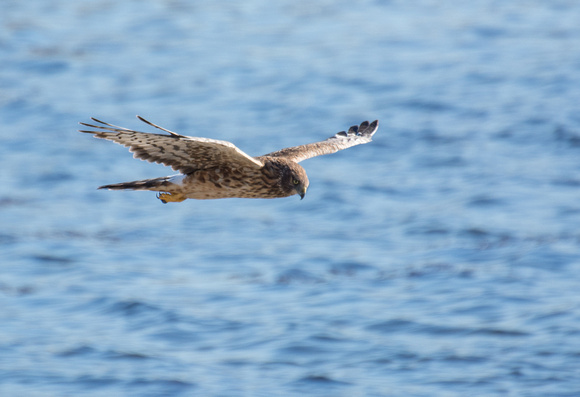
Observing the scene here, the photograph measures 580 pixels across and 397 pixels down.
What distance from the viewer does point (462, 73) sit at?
25812mm

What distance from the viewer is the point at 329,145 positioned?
35.0 ft

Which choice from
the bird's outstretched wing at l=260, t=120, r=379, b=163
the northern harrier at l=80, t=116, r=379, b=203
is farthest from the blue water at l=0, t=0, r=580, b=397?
the northern harrier at l=80, t=116, r=379, b=203

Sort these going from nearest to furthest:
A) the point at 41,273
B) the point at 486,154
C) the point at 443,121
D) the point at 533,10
A: the point at 41,273 < the point at 486,154 < the point at 443,121 < the point at 533,10

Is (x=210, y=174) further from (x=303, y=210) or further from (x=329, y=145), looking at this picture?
(x=303, y=210)

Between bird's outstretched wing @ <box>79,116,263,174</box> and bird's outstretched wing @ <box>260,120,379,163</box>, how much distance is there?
2.77 ft

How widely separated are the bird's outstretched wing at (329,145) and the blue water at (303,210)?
408 cm

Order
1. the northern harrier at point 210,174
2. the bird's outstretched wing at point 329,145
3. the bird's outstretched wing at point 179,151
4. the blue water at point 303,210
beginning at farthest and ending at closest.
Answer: the blue water at point 303,210, the bird's outstretched wing at point 329,145, the northern harrier at point 210,174, the bird's outstretched wing at point 179,151

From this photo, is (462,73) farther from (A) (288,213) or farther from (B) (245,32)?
(A) (288,213)

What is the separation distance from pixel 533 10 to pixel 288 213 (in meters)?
13.3

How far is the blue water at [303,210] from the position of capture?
1498 centimetres

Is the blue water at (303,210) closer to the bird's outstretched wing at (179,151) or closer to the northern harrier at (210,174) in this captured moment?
the northern harrier at (210,174)

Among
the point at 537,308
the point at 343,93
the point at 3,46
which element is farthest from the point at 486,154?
the point at 3,46

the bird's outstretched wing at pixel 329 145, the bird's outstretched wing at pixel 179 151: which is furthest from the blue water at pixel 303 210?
the bird's outstretched wing at pixel 179 151

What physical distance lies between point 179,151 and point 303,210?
11173 mm
